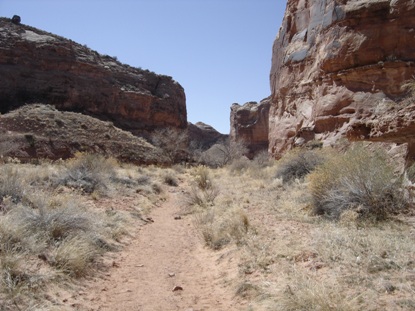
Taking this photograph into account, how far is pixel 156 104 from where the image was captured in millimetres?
52656

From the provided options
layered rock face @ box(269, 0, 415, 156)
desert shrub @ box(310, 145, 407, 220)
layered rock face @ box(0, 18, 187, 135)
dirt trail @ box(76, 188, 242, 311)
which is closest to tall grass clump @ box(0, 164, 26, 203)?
dirt trail @ box(76, 188, 242, 311)

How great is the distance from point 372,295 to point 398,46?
16.7 m

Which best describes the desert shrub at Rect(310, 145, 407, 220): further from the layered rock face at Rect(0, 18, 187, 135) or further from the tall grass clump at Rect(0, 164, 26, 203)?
the layered rock face at Rect(0, 18, 187, 135)

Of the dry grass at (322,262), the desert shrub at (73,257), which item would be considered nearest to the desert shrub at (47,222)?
the desert shrub at (73,257)

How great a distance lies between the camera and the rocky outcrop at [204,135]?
8297 centimetres

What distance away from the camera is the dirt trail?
469 centimetres

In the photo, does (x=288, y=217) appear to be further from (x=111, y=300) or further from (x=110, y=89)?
(x=110, y=89)

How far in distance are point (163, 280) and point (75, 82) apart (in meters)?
42.0

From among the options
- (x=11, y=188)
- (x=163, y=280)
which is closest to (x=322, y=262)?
(x=163, y=280)

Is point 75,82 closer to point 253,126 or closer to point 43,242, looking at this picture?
point 253,126

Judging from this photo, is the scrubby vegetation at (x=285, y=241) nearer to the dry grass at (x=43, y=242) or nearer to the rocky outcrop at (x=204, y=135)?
the dry grass at (x=43, y=242)

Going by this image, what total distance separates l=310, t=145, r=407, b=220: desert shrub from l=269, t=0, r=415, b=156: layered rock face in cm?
708

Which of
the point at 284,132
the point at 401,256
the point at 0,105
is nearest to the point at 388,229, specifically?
the point at 401,256

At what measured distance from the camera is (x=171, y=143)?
47.6m
